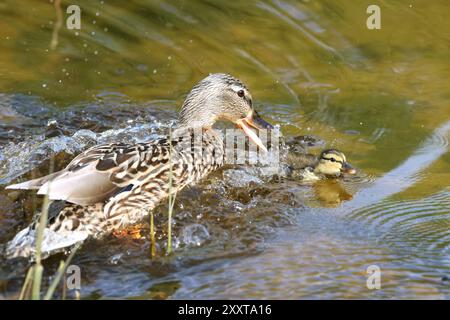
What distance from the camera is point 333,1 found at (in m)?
8.64

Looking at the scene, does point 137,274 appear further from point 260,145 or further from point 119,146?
point 260,145

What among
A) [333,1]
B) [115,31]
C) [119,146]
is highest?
[333,1]

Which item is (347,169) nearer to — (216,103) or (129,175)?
(216,103)

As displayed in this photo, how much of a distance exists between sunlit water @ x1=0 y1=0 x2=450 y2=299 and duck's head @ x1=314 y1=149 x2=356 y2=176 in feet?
0.37

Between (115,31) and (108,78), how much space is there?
88cm

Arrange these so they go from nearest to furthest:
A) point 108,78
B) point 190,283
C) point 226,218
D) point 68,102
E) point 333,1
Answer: point 190,283 → point 226,218 → point 68,102 → point 108,78 → point 333,1

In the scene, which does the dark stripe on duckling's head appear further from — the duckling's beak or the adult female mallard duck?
the adult female mallard duck

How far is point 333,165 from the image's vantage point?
19.1ft

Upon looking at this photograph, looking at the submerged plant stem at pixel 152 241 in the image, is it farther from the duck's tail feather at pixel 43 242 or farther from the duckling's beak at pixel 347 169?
the duckling's beak at pixel 347 169

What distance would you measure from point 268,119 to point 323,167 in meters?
1.12

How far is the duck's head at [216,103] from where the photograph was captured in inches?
239

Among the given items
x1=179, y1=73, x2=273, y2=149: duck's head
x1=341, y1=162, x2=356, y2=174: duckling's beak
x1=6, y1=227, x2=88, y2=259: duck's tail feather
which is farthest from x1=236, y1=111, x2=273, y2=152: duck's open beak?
x1=6, y1=227, x2=88, y2=259: duck's tail feather

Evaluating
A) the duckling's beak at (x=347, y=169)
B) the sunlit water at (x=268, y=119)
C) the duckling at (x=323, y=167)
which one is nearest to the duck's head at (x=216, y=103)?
the duckling at (x=323, y=167)
